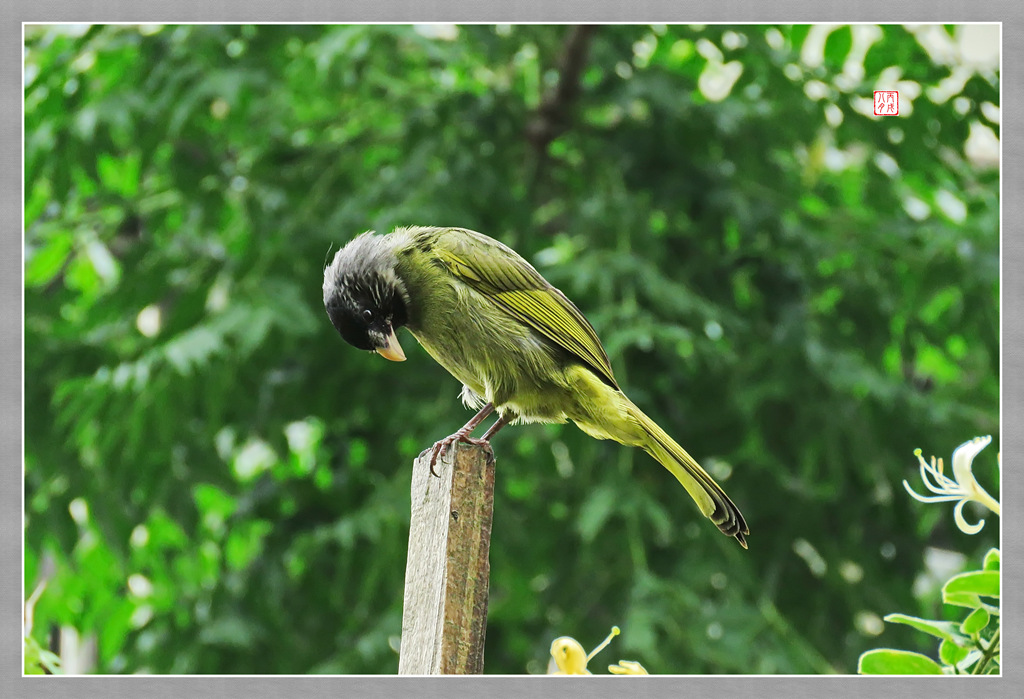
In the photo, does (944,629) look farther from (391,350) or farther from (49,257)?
(49,257)

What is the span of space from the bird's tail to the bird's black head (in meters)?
0.58

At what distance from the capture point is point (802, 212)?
12.8 feet

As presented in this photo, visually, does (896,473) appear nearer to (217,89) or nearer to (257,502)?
(257,502)

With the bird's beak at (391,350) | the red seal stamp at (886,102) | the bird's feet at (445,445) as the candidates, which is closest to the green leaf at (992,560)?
the bird's feet at (445,445)

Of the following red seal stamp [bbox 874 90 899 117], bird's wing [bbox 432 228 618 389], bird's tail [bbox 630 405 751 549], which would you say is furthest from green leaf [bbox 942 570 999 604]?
red seal stamp [bbox 874 90 899 117]

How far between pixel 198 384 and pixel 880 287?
8.19 ft

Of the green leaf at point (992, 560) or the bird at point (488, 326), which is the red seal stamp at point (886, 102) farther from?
the green leaf at point (992, 560)

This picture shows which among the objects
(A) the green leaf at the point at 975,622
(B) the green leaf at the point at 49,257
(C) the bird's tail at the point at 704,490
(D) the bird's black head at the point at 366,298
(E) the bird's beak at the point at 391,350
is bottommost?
(B) the green leaf at the point at 49,257

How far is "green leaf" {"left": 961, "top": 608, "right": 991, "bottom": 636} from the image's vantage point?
1430 millimetres

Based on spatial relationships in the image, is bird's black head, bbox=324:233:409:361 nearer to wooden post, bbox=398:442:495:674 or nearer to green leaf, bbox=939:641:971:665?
wooden post, bbox=398:442:495:674

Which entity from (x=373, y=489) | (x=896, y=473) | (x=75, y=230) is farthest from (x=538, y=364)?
(x=75, y=230)

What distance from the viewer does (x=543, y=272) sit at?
3523 millimetres

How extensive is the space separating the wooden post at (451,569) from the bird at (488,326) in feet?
1.01

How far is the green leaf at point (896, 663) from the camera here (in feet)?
4.95
